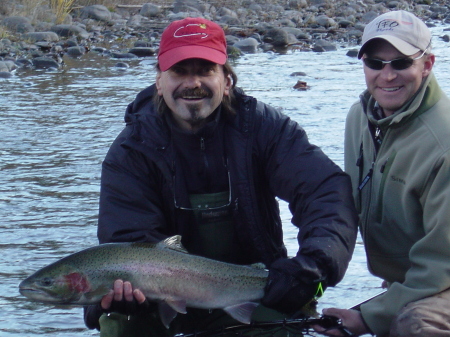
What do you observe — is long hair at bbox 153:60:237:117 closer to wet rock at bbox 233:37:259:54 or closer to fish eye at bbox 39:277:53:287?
fish eye at bbox 39:277:53:287

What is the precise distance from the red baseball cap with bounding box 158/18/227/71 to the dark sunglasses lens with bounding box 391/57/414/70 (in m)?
0.70

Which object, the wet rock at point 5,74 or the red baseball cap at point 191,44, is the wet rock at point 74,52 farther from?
the red baseball cap at point 191,44

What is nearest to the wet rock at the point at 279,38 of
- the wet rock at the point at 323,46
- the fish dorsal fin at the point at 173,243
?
the wet rock at the point at 323,46

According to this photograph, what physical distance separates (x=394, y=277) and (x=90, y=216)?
2.90 m

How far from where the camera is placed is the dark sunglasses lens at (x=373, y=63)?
3.46 metres

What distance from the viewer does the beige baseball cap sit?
3.38 metres

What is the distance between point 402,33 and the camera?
3391mm

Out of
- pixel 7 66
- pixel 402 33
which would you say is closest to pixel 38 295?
pixel 402 33

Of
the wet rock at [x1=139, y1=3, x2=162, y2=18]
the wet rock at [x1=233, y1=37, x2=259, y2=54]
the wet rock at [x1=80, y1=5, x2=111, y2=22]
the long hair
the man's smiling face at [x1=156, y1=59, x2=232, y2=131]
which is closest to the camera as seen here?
the man's smiling face at [x1=156, y1=59, x2=232, y2=131]

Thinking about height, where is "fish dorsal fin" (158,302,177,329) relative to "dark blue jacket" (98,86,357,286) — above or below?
below

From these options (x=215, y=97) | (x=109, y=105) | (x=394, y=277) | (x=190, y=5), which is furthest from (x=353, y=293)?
(x=190, y=5)

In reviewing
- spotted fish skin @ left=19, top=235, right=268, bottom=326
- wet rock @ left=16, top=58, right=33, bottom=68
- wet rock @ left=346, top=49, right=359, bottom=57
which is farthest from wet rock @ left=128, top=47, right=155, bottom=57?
spotted fish skin @ left=19, top=235, right=268, bottom=326

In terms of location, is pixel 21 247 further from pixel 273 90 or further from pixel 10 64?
pixel 10 64

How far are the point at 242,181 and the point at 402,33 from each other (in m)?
0.89
